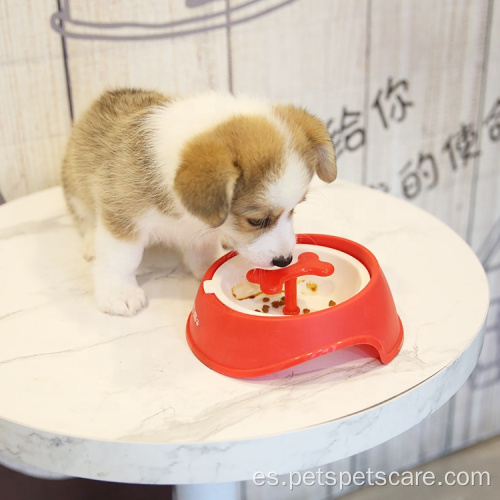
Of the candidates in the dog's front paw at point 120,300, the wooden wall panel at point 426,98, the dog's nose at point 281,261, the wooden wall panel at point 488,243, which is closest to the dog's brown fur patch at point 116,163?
the dog's front paw at point 120,300

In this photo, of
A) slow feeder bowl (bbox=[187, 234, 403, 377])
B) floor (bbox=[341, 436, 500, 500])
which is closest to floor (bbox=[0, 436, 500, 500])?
floor (bbox=[341, 436, 500, 500])

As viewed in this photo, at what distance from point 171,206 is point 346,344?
1.35 ft

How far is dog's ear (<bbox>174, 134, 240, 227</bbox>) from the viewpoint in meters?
0.95

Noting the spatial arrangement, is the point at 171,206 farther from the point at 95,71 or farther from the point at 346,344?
the point at 95,71

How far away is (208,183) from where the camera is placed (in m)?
0.95

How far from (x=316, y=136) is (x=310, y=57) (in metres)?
0.69

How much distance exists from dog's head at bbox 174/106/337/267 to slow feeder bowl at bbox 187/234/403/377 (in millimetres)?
57

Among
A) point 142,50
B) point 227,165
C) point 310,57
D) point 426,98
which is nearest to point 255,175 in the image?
point 227,165

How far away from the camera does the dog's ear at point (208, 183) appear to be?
3.11 ft

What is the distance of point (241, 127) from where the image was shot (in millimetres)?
1027

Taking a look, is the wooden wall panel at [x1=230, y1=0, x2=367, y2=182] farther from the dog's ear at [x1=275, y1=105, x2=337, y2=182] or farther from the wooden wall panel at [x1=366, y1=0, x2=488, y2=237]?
the dog's ear at [x1=275, y1=105, x2=337, y2=182]

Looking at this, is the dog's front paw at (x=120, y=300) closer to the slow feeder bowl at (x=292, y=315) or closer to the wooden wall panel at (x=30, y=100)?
the slow feeder bowl at (x=292, y=315)

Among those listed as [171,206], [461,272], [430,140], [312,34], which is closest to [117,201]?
[171,206]

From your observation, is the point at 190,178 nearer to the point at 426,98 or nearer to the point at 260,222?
the point at 260,222
